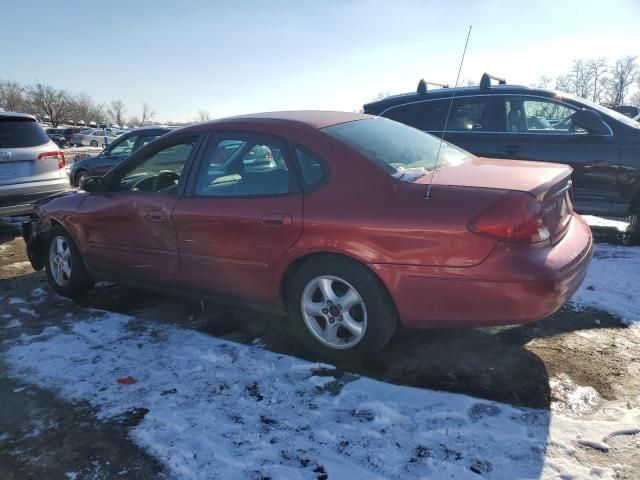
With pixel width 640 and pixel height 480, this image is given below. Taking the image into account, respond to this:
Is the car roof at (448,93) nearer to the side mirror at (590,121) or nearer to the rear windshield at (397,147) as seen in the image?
the side mirror at (590,121)

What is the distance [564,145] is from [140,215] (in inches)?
181

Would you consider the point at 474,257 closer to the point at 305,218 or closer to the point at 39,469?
the point at 305,218

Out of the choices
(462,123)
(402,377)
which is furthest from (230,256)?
(462,123)

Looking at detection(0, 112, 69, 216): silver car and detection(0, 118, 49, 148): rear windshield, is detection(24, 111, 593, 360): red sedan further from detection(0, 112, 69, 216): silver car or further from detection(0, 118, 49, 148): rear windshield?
detection(0, 118, 49, 148): rear windshield

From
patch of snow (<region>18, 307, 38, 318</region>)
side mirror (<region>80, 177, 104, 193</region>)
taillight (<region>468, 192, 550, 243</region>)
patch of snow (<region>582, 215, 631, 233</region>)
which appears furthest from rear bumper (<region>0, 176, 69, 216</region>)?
patch of snow (<region>582, 215, 631, 233</region>)

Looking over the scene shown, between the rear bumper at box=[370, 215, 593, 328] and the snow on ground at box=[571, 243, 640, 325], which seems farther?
the snow on ground at box=[571, 243, 640, 325]

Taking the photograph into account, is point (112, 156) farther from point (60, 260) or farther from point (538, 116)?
point (538, 116)

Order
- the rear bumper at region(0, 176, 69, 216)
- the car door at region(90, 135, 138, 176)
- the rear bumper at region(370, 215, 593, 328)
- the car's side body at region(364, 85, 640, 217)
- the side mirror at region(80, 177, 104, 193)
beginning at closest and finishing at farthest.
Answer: the rear bumper at region(370, 215, 593, 328) < the side mirror at region(80, 177, 104, 193) < the car's side body at region(364, 85, 640, 217) < the rear bumper at region(0, 176, 69, 216) < the car door at region(90, 135, 138, 176)

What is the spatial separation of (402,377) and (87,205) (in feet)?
9.95

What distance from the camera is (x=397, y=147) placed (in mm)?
3338

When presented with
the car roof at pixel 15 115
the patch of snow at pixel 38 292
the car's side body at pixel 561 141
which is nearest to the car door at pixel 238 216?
the patch of snow at pixel 38 292

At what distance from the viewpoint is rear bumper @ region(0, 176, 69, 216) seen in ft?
21.9

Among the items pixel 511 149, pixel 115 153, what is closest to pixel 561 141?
pixel 511 149

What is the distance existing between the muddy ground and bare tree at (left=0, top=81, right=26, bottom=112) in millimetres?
89389
